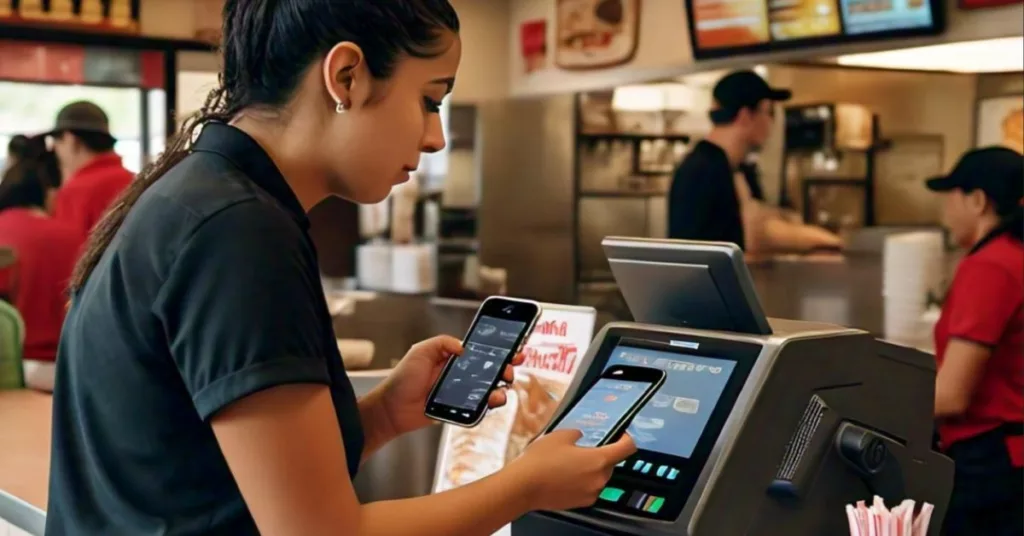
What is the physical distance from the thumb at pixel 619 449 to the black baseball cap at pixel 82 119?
381cm

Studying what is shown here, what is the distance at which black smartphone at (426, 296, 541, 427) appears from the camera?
1314 mm

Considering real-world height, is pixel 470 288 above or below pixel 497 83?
below

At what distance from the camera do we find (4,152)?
5.15 meters

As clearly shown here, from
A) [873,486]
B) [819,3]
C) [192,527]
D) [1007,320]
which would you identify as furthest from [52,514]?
[819,3]

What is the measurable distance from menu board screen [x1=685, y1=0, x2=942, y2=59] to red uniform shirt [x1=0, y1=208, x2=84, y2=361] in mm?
2575

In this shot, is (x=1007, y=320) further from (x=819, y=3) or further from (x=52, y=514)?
(x=52, y=514)

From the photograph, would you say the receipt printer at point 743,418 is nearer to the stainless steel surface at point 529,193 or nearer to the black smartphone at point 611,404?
the black smartphone at point 611,404

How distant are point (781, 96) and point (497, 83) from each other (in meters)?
2.67

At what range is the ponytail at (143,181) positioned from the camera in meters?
1.13

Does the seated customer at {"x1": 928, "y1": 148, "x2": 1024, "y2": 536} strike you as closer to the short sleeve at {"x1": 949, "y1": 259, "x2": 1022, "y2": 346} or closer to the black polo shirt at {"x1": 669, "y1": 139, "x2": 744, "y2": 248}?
the short sleeve at {"x1": 949, "y1": 259, "x2": 1022, "y2": 346}

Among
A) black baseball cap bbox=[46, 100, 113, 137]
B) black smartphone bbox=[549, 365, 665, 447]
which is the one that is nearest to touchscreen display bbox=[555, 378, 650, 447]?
black smartphone bbox=[549, 365, 665, 447]

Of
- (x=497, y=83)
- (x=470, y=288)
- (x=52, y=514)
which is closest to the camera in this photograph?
(x=52, y=514)

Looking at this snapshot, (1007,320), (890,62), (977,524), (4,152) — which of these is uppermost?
(890,62)

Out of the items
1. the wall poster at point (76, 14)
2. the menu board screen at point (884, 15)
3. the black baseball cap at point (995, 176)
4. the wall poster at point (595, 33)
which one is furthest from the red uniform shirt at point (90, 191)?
the black baseball cap at point (995, 176)
